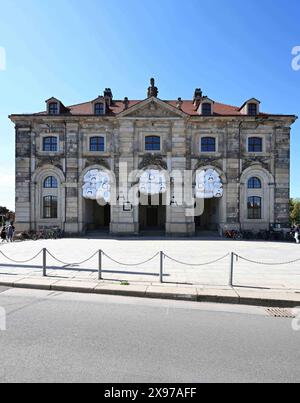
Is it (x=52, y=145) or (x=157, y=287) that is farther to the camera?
(x=52, y=145)

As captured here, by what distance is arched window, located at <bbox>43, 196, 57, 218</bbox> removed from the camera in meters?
26.2

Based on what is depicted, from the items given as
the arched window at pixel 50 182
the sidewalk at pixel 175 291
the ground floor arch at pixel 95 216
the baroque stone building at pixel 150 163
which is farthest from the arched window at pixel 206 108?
the sidewalk at pixel 175 291

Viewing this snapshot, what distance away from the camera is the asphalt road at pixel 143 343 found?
3615mm

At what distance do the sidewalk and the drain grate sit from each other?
0.25 m

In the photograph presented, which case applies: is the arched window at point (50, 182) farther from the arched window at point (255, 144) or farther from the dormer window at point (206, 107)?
the arched window at point (255, 144)

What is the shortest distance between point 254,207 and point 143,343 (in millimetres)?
24159

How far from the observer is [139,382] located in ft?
11.3

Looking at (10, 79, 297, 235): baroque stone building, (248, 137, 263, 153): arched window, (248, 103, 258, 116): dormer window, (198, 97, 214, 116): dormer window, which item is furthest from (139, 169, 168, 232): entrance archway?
(248, 103, 258, 116): dormer window

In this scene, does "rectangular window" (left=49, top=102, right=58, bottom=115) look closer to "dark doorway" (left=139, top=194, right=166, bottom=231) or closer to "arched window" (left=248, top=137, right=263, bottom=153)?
"dark doorway" (left=139, top=194, right=166, bottom=231)

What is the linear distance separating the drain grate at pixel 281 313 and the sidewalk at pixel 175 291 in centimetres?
25

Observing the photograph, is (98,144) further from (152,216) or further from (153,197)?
(152,216)

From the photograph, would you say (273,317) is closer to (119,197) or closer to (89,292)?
(89,292)

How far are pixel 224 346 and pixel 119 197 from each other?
70.5 feet

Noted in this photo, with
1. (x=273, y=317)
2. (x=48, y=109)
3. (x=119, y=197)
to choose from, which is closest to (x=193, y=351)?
(x=273, y=317)
